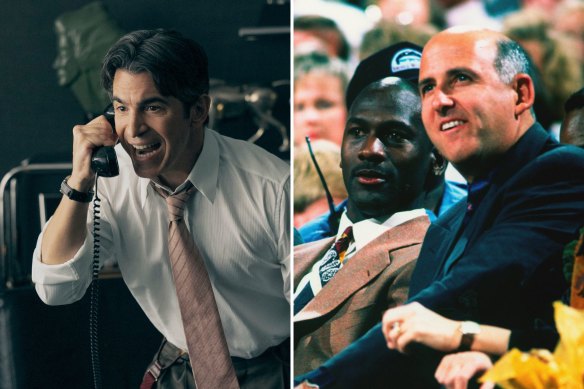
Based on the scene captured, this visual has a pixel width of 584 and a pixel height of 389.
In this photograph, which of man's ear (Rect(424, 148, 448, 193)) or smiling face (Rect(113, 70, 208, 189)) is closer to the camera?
man's ear (Rect(424, 148, 448, 193))

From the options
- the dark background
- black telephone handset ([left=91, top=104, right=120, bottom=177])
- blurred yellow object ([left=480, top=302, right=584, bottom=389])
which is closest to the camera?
blurred yellow object ([left=480, top=302, right=584, bottom=389])

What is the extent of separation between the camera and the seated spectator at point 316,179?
173 centimetres

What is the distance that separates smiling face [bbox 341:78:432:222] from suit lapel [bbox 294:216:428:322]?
0.04m

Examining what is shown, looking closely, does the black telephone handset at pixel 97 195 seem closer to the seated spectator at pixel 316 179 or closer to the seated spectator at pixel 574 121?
the seated spectator at pixel 316 179

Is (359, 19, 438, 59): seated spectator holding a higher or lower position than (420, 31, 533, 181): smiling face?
higher

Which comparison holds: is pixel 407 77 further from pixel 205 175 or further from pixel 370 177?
pixel 205 175

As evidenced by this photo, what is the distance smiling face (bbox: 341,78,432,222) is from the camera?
168cm

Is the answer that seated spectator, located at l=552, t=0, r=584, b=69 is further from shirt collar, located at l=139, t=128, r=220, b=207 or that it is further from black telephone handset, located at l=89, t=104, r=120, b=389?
black telephone handset, located at l=89, t=104, r=120, b=389

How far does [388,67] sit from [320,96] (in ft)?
0.46

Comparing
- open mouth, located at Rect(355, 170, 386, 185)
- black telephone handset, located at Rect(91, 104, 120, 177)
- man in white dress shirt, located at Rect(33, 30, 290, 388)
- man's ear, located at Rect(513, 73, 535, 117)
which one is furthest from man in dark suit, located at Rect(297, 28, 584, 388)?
black telephone handset, located at Rect(91, 104, 120, 177)

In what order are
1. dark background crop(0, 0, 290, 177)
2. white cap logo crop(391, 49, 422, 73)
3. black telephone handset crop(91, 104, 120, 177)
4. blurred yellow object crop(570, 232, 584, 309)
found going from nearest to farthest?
blurred yellow object crop(570, 232, 584, 309), white cap logo crop(391, 49, 422, 73), black telephone handset crop(91, 104, 120, 177), dark background crop(0, 0, 290, 177)

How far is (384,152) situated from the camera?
1.69 m

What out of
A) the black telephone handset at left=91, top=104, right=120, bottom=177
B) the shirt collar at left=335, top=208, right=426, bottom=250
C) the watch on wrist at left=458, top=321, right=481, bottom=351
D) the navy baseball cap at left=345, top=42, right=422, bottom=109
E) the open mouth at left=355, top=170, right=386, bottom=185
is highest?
the navy baseball cap at left=345, top=42, right=422, bottom=109

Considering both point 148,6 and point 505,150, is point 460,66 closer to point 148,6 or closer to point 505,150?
point 505,150
